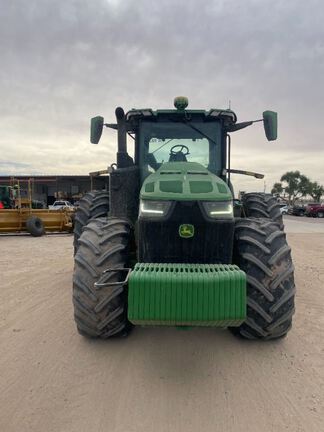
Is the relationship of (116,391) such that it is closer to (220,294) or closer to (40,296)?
(220,294)

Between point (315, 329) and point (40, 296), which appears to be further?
point (40, 296)

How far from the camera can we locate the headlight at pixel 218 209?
3.41m

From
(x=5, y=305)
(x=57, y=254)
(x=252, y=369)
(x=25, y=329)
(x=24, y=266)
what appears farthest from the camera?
(x=57, y=254)

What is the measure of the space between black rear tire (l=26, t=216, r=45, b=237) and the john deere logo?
12.7 metres

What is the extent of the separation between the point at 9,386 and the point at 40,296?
9.30ft

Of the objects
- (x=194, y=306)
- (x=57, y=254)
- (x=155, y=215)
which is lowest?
(x=57, y=254)

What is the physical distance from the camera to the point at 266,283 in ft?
11.2

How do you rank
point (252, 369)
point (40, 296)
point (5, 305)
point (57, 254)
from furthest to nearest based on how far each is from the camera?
point (57, 254) → point (40, 296) → point (5, 305) → point (252, 369)

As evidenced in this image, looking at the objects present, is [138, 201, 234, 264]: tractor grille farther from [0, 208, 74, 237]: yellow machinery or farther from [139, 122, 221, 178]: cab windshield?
[0, 208, 74, 237]: yellow machinery

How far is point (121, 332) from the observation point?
376cm

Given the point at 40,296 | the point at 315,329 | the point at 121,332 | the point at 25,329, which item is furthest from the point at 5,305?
the point at 315,329

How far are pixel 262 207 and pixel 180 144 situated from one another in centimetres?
168

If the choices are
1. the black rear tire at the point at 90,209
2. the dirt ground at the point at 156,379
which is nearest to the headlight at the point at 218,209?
the dirt ground at the point at 156,379

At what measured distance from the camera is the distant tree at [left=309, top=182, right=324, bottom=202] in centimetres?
6650
